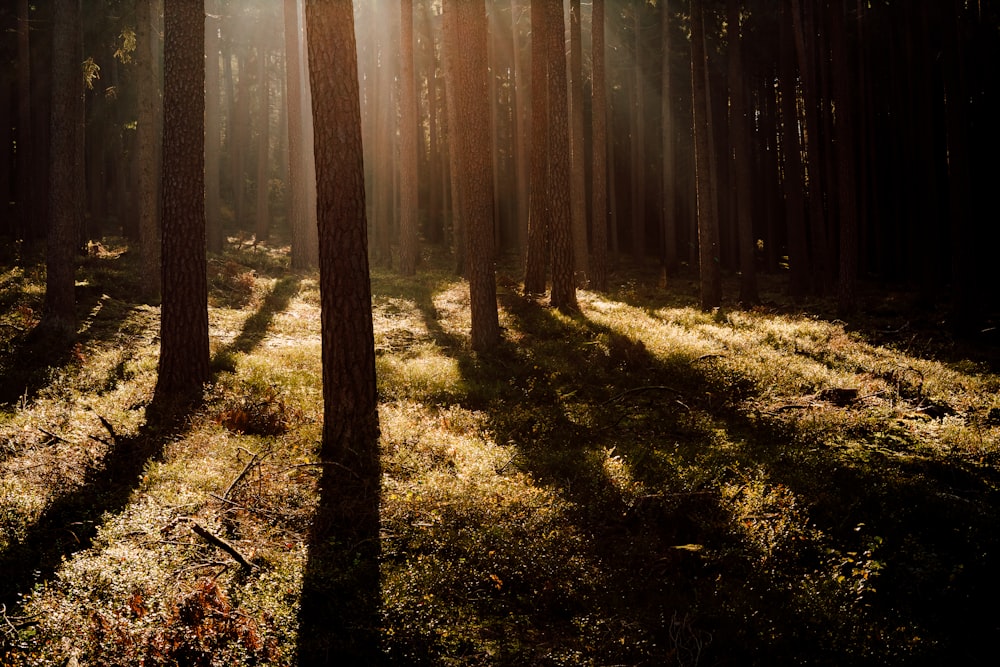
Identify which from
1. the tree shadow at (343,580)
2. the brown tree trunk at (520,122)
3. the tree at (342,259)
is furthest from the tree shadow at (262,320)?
the brown tree trunk at (520,122)

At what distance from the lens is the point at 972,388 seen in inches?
368

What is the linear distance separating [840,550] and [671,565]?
1435 mm

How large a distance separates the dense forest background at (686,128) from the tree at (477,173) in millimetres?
458

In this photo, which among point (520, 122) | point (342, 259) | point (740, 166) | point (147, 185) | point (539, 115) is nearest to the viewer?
point (342, 259)

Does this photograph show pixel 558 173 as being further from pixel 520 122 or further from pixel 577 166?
pixel 520 122

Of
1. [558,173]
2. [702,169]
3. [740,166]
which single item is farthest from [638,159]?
[558,173]

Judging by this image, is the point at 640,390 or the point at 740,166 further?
the point at 740,166

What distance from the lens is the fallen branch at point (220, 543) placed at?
16.2ft

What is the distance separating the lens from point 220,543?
5137mm

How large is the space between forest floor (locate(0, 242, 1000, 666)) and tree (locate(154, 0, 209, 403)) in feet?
1.71

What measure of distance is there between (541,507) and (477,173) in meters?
7.44

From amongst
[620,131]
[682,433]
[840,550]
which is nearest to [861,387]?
[682,433]

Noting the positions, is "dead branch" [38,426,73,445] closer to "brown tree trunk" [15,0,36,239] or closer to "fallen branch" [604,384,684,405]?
"fallen branch" [604,384,684,405]

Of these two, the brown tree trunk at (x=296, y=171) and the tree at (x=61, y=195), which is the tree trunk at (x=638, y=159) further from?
the tree at (x=61, y=195)
